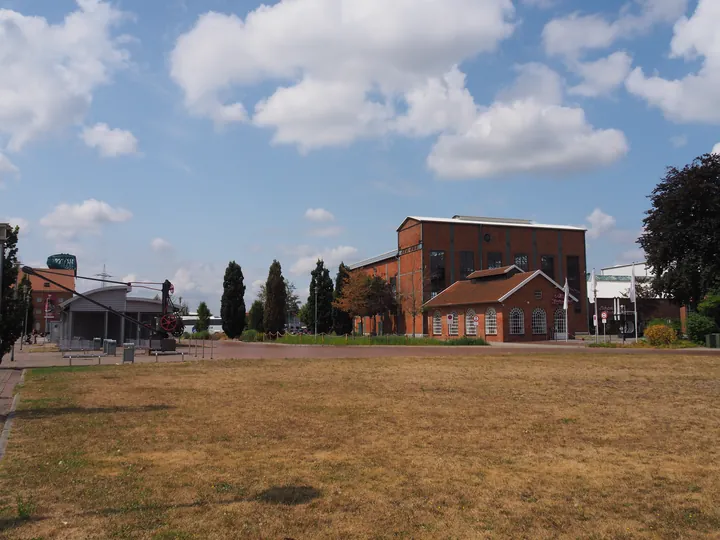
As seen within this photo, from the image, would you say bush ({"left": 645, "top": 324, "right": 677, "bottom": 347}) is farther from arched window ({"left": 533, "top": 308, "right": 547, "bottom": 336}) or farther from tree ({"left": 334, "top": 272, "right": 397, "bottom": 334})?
tree ({"left": 334, "top": 272, "right": 397, "bottom": 334})

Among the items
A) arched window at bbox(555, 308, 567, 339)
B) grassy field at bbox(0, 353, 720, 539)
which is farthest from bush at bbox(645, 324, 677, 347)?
grassy field at bbox(0, 353, 720, 539)

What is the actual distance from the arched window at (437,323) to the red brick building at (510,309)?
1.78m

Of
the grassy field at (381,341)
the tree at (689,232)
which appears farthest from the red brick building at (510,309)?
the tree at (689,232)

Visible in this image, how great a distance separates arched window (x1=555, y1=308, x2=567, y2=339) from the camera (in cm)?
5544

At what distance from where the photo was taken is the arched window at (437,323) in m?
62.0

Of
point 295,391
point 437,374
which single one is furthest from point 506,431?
point 437,374

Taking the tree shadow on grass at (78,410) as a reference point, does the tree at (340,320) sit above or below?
above

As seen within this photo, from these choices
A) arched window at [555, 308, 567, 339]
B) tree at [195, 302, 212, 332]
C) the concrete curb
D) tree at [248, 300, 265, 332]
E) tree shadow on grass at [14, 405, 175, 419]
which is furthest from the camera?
tree at [195, 302, 212, 332]

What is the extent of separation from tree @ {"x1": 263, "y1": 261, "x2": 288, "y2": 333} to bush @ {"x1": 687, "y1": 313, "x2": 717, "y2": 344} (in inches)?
1740

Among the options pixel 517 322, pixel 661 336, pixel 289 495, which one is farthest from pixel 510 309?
pixel 289 495

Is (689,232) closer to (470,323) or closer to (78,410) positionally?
(470,323)

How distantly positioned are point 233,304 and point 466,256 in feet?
94.6

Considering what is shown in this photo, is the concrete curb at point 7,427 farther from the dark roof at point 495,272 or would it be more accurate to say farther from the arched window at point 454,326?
the dark roof at point 495,272

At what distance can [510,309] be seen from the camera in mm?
53344
